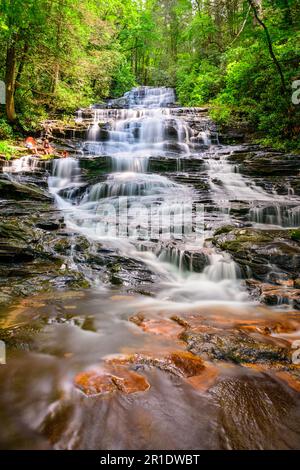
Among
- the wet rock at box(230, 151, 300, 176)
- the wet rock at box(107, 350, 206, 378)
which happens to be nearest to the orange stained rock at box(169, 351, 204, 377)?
the wet rock at box(107, 350, 206, 378)

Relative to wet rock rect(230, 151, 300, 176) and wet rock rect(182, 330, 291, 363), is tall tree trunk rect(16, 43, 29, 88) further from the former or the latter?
wet rock rect(182, 330, 291, 363)

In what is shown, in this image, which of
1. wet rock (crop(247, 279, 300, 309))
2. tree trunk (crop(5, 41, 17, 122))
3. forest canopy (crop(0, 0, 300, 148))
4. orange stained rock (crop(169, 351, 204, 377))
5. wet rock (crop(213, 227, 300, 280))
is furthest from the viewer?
tree trunk (crop(5, 41, 17, 122))

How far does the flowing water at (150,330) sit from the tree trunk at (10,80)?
3334 mm

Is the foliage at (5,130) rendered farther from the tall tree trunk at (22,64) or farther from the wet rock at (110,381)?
the wet rock at (110,381)

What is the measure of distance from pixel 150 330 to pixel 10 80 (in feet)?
39.5

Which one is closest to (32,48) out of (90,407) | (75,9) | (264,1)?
(75,9)

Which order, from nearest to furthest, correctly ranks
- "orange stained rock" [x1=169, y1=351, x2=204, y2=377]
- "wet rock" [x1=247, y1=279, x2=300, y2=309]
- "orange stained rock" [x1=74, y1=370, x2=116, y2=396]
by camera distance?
"orange stained rock" [x1=74, y1=370, x2=116, y2=396]
"orange stained rock" [x1=169, y1=351, x2=204, y2=377]
"wet rock" [x1=247, y1=279, x2=300, y2=309]

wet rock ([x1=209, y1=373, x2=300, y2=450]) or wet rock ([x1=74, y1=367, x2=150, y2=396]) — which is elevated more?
wet rock ([x1=74, y1=367, x2=150, y2=396])

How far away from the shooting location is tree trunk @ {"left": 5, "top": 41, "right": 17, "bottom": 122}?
11234mm

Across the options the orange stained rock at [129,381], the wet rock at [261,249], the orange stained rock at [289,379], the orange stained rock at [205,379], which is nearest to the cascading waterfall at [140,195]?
the wet rock at [261,249]

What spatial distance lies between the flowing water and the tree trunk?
3334mm

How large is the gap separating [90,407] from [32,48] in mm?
13386

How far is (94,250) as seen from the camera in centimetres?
617

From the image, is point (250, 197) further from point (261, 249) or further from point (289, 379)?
point (289, 379)
